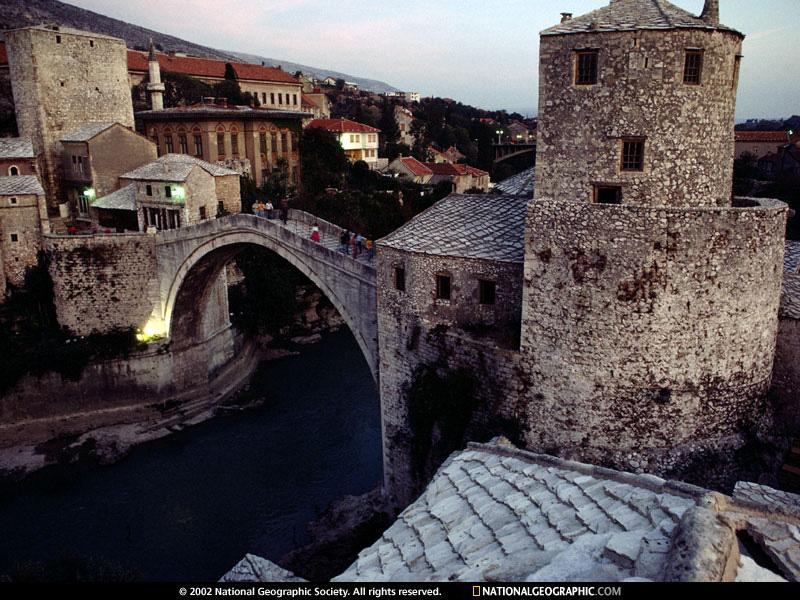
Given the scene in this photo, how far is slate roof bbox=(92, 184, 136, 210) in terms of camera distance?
1014 inches

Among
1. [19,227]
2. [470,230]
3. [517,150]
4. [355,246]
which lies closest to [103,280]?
[19,227]

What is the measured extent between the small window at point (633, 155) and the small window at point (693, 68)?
1.12 m

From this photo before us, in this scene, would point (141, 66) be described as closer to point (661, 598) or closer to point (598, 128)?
point (598, 128)

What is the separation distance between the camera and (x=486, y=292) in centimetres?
1229

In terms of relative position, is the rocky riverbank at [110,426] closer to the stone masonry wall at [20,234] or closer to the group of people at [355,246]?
the stone masonry wall at [20,234]

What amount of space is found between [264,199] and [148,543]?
21.3 meters

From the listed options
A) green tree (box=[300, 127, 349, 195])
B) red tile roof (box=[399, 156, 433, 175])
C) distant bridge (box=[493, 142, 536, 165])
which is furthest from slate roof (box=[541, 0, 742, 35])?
red tile roof (box=[399, 156, 433, 175])

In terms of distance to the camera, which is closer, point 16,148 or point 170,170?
point 170,170

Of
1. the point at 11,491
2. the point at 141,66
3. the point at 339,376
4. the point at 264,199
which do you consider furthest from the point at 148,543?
the point at 141,66

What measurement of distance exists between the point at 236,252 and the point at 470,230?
1313 centimetres

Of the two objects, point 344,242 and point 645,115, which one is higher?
point 645,115

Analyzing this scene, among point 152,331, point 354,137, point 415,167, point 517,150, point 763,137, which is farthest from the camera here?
point 354,137

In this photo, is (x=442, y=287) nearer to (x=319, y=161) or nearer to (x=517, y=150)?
(x=517, y=150)

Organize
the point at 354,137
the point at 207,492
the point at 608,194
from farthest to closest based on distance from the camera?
the point at 354,137 → the point at 207,492 → the point at 608,194
